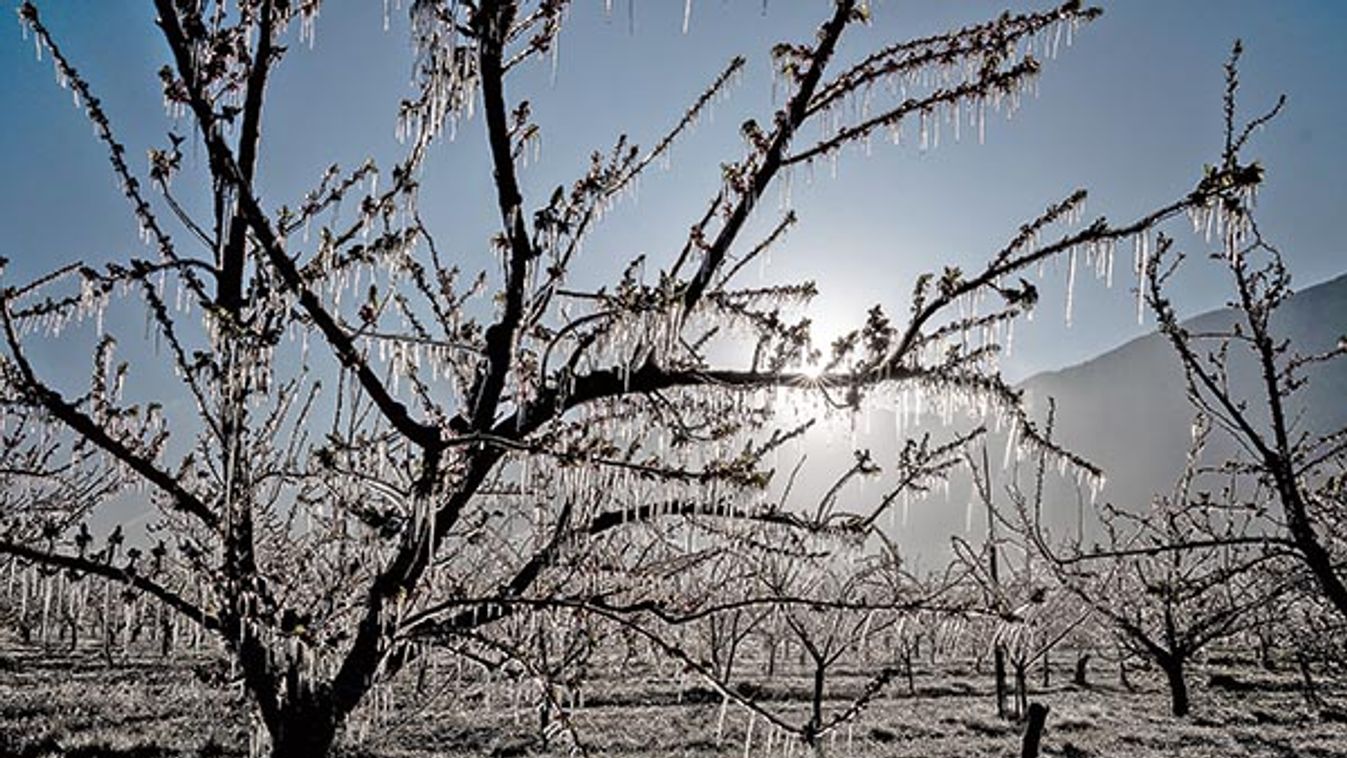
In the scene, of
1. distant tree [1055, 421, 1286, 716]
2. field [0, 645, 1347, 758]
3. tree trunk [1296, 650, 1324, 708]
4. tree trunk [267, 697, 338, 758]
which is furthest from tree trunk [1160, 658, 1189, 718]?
tree trunk [267, 697, 338, 758]

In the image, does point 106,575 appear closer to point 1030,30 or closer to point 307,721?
point 307,721

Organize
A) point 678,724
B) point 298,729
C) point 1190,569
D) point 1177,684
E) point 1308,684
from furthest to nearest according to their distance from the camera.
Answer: point 1177,684 → point 678,724 → point 1308,684 → point 1190,569 → point 298,729

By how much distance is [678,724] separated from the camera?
2008cm

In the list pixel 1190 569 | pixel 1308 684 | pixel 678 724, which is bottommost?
pixel 678 724

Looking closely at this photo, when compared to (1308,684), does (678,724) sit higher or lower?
lower

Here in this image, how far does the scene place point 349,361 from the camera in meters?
2.51

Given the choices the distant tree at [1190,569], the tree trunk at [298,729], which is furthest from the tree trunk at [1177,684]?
the tree trunk at [298,729]

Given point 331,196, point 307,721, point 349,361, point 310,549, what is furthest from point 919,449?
point 310,549

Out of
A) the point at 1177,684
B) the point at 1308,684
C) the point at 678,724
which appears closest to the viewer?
the point at 1308,684

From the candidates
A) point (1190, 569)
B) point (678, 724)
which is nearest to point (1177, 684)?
point (678, 724)

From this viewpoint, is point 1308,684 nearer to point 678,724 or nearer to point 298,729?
point 678,724

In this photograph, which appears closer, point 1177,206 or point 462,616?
point 1177,206

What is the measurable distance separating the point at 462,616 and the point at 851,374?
1.64 meters

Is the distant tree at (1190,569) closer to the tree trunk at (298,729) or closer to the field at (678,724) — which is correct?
the field at (678,724)
